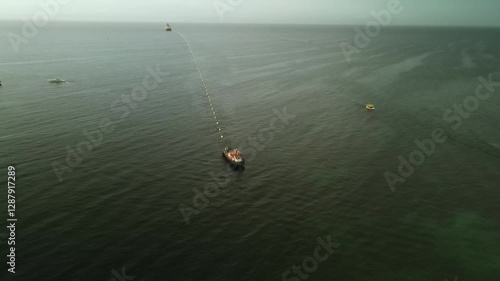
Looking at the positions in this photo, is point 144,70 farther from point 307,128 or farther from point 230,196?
point 230,196

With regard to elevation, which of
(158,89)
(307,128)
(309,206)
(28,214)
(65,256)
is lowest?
(309,206)

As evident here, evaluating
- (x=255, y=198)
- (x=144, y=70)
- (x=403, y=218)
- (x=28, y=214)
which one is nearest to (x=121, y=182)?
(x=28, y=214)

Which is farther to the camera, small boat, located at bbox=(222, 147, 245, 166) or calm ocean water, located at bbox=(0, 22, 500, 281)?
small boat, located at bbox=(222, 147, 245, 166)

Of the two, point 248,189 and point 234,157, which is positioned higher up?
point 234,157

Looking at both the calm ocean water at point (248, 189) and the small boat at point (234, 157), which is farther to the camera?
the small boat at point (234, 157)

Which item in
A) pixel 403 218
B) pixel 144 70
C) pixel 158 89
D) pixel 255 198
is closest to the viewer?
pixel 403 218

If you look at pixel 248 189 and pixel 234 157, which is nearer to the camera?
pixel 248 189

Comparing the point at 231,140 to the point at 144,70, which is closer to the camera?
the point at 231,140

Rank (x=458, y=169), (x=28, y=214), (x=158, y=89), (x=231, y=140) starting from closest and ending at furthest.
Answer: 1. (x=28, y=214)
2. (x=458, y=169)
3. (x=231, y=140)
4. (x=158, y=89)
